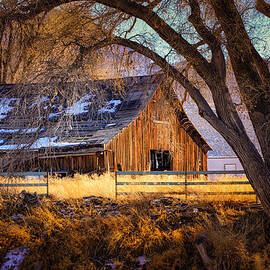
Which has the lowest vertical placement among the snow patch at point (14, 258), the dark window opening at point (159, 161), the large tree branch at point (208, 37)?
the snow patch at point (14, 258)

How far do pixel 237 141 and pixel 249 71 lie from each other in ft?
5.40

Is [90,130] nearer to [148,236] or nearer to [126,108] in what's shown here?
[126,108]

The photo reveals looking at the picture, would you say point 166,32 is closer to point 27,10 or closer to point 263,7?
point 263,7

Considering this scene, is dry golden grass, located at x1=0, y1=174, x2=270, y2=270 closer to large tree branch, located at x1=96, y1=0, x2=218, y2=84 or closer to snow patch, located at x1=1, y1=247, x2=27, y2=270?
snow patch, located at x1=1, y1=247, x2=27, y2=270

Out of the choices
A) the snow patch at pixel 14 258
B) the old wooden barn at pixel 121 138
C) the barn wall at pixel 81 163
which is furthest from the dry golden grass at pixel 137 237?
the barn wall at pixel 81 163

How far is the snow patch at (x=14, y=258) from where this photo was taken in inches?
325

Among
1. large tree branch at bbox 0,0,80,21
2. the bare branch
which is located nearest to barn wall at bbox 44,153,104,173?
large tree branch at bbox 0,0,80,21

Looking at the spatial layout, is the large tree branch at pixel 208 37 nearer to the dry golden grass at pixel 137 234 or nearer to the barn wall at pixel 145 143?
the dry golden grass at pixel 137 234

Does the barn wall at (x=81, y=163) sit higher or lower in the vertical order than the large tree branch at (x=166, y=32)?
lower

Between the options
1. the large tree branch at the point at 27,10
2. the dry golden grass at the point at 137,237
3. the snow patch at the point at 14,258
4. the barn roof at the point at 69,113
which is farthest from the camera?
the large tree branch at the point at 27,10

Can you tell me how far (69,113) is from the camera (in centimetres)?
755

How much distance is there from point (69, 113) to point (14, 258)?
368 centimetres

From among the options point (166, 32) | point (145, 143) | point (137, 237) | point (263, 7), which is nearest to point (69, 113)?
point (166, 32)

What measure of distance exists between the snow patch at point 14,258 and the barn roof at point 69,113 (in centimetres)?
247
